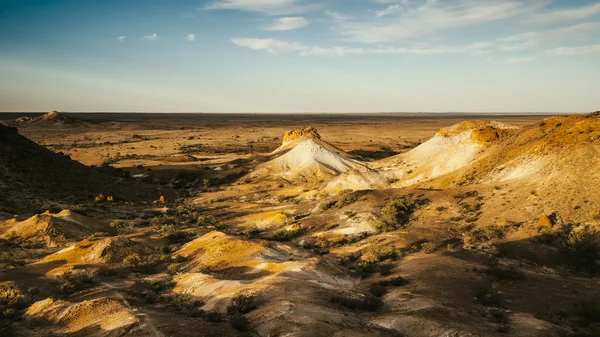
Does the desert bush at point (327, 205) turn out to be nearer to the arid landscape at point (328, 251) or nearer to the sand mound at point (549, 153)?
the arid landscape at point (328, 251)

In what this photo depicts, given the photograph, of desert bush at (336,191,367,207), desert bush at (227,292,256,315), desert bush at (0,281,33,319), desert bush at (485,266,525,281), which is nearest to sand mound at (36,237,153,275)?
desert bush at (0,281,33,319)

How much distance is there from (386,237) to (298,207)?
427 inches

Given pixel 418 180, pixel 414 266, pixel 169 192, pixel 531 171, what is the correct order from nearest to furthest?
pixel 414 266, pixel 531 171, pixel 418 180, pixel 169 192

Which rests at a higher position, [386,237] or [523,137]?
[523,137]

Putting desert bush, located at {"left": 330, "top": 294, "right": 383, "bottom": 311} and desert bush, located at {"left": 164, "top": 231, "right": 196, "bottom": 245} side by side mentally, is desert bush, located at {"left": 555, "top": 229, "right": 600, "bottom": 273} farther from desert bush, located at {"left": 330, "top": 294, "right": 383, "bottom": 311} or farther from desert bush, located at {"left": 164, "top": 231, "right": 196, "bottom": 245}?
desert bush, located at {"left": 164, "top": 231, "right": 196, "bottom": 245}

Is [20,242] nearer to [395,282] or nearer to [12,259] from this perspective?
[12,259]

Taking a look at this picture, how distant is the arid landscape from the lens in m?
12.8

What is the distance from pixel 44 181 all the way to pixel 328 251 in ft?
101

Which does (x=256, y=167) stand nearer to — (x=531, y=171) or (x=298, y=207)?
(x=298, y=207)

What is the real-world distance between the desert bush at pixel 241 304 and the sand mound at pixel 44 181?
88.4 feet

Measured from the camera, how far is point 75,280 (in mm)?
17609

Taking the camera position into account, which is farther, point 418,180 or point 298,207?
point 418,180

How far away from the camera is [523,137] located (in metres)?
34.6

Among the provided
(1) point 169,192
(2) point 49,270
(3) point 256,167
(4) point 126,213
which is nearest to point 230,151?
(3) point 256,167
